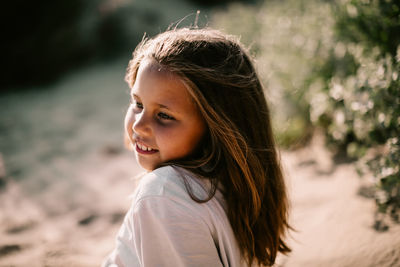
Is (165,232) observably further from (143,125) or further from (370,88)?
(370,88)

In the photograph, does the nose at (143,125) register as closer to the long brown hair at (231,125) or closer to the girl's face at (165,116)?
the girl's face at (165,116)

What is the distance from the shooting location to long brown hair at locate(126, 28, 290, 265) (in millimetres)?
1464

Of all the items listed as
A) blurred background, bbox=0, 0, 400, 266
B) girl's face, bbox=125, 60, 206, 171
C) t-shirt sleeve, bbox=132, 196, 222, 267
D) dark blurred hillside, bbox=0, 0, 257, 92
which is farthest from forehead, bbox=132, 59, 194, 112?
dark blurred hillside, bbox=0, 0, 257, 92

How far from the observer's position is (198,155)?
5.39 ft

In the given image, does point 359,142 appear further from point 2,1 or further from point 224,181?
point 2,1

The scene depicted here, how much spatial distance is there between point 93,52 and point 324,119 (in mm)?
7817

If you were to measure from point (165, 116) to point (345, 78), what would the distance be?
2.40 m

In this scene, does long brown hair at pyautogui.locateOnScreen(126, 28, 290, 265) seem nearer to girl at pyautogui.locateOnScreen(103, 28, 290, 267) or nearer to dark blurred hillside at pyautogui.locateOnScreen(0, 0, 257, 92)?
girl at pyautogui.locateOnScreen(103, 28, 290, 267)

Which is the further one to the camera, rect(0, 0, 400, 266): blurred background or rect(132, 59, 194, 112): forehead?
rect(0, 0, 400, 266): blurred background

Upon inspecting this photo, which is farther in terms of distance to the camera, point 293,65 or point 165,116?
point 293,65

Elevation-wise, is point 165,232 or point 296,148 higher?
point 165,232

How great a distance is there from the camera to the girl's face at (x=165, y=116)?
1453mm

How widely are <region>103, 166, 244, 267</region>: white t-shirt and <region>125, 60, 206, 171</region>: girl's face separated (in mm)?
163

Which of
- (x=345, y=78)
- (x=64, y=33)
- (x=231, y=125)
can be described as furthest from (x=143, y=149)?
(x=64, y=33)
